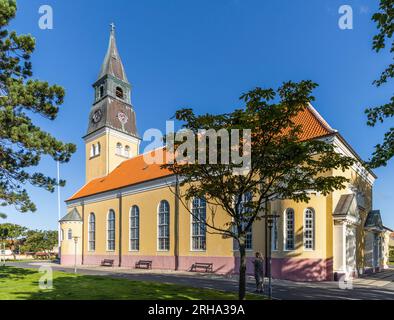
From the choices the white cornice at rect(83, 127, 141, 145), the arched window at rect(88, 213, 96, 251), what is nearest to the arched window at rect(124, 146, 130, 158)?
the white cornice at rect(83, 127, 141, 145)

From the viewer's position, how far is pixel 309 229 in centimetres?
2131

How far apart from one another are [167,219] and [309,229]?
1311cm

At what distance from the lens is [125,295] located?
44.1 ft

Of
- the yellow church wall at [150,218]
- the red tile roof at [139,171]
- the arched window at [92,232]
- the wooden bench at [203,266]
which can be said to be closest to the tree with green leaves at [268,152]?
the red tile roof at [139,171]

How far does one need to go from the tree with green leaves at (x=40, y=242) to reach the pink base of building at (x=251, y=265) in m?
33.6

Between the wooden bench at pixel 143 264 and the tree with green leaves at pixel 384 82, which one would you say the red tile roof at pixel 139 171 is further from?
the tree with green leaves at pixel 384 82

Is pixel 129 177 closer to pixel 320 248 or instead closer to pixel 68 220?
pixel 68 220

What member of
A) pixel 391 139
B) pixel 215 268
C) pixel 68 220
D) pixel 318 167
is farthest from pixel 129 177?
pixel 391 139

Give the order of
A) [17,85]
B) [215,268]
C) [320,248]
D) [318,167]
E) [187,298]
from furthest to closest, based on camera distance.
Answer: [215,268], [320,248], [17,85], [187,298], [318,167]

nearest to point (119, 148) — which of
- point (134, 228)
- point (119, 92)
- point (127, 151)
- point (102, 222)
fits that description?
point (127, 151)

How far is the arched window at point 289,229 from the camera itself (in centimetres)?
2157

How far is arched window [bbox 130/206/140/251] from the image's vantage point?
110ft

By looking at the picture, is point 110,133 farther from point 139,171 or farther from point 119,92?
point 139,171
